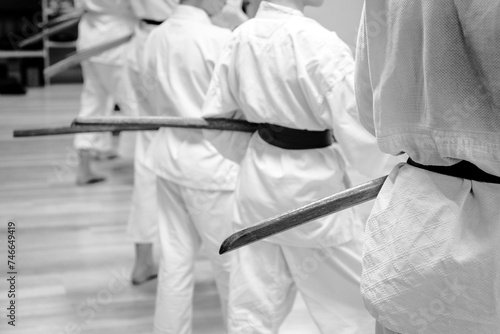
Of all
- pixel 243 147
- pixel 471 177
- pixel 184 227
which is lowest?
pixel 184 227

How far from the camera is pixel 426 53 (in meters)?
1.12


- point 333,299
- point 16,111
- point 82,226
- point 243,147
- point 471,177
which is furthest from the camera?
point 16,111

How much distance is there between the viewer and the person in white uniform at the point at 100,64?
171 inches

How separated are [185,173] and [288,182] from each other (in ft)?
1.89

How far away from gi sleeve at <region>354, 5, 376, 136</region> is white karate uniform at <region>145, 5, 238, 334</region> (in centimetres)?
108

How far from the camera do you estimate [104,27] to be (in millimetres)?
4449

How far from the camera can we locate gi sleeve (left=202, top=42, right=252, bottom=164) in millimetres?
2023

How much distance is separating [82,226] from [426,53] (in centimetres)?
298

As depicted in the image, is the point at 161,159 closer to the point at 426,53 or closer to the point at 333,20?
the point at 333,20

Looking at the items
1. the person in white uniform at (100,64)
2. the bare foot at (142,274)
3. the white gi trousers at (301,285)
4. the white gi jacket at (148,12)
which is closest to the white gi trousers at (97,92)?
the person in white uniform at (100,64)

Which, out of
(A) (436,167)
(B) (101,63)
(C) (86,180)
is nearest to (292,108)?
(A) (436,167)

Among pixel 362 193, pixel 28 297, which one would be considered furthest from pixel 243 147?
pixel 28 297

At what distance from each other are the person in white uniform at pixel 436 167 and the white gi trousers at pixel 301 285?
2.26 ft

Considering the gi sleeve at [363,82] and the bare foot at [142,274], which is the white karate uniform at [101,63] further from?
the gi sleeve at [363,82]
